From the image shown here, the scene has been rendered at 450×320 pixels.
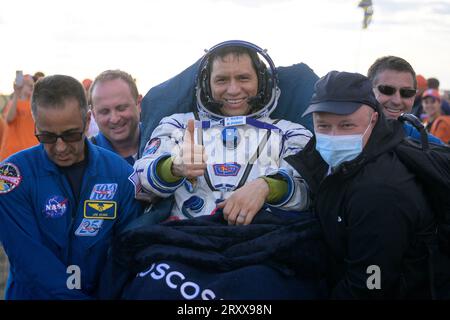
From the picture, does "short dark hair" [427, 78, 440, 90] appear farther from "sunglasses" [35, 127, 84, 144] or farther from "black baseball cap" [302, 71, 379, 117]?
"sunglasses" [35, 127, 84, 144]

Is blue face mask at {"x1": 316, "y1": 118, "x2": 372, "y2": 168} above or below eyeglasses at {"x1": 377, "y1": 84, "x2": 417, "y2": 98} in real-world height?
below

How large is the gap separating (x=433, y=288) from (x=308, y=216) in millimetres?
670

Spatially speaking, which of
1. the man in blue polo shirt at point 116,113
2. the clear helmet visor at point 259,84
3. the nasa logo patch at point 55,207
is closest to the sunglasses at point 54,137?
the nasa logo patch at point 55,207

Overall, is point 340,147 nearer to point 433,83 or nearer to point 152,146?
point 152,146

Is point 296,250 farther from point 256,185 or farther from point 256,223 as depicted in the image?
point 256,185

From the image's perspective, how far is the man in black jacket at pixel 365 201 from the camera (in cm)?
216

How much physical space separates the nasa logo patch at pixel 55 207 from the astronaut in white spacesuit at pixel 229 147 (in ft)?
1.51

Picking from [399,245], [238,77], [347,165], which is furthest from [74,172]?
[399,245]

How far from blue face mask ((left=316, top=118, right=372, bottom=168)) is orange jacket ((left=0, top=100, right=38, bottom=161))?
181 inches

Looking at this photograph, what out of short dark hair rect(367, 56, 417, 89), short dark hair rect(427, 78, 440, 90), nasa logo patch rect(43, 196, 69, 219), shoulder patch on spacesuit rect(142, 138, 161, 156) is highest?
short dark hair rect(427, 78, 440, 90)

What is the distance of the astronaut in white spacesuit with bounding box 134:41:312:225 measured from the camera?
269 centimetres

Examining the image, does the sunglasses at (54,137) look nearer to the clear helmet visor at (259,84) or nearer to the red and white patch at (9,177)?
the red and white patch at (9,177)

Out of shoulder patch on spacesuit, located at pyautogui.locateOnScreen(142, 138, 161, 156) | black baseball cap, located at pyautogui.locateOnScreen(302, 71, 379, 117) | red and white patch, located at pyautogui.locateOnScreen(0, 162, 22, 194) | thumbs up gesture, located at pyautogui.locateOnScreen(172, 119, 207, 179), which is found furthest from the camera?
shoulder patch on spacesuit, located at pyautogui.locateOnScreen(142, 138, 161, 156)

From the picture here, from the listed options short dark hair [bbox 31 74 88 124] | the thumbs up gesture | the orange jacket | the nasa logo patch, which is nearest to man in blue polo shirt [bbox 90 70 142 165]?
short dark hair [bbox 31 74 88 124]
